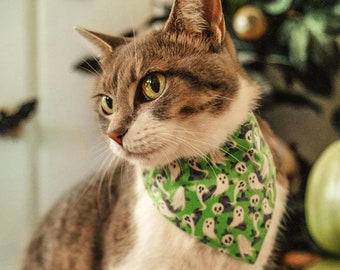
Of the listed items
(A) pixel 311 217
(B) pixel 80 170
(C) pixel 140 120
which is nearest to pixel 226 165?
(C) pixel 140 120

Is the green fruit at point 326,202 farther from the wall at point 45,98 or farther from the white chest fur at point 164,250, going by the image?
the wall at point 45,98

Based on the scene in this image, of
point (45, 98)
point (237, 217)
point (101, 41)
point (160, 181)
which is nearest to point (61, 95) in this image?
point (45, 98)

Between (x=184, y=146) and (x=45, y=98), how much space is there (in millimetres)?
810

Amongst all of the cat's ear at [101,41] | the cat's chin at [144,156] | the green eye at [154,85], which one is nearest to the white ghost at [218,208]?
the cat's chin at [144,156]

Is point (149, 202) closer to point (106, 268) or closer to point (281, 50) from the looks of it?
point (106, 268)

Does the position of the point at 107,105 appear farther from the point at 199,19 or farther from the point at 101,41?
the point at 199,19

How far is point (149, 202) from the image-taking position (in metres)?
0.85

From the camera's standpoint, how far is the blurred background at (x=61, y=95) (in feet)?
4.24

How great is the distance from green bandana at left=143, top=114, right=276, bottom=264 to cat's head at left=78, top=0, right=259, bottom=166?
0.03 m

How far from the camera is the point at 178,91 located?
2.41 ft

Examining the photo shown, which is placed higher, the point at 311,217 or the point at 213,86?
the point at 213,86

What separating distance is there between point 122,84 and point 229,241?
35 cm

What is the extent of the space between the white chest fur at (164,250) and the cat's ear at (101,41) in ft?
1.04

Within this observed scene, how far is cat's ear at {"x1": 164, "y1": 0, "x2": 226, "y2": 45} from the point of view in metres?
0.72
